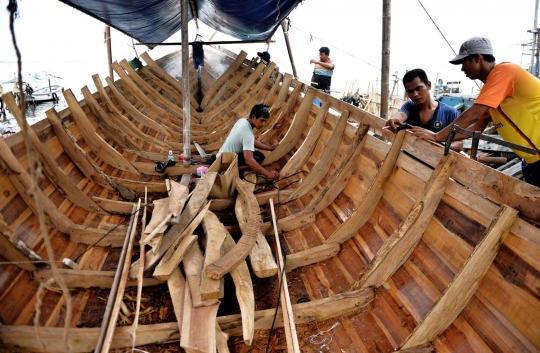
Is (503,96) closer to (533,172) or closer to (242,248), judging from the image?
(533,172)

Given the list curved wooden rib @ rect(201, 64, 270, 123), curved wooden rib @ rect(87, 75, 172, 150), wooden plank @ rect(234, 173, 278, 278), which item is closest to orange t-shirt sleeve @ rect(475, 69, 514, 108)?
wooden plank @ rect(234, 173, 278, 278)

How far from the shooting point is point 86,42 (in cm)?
7950

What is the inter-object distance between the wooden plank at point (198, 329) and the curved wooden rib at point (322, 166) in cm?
181

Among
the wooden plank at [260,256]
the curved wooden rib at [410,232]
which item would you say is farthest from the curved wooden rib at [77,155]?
the curved wooden rib at [410,232]

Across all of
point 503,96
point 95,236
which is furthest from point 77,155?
point 503,96

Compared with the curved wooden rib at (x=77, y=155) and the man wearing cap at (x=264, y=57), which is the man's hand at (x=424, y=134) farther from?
the man wearing cap at (x=264, y=57)

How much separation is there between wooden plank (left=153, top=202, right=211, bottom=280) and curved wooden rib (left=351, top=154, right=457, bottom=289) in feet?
4.44

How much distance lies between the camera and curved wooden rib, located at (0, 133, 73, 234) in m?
2.45

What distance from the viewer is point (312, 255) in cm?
265

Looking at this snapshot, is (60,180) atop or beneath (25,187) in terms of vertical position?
atop

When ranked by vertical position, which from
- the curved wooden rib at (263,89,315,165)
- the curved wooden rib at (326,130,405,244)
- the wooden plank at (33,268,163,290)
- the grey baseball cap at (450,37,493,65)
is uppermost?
the curved wooden rib at (263,89,315,165)

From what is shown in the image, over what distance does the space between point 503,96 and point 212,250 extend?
238 cm

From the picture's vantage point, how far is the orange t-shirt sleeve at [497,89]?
2.16m

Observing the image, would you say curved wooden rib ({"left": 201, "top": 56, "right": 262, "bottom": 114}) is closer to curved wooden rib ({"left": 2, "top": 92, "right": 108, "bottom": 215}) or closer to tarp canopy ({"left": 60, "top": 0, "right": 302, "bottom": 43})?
tarp canopy ({"left": 60, "top": 0, "right": 302, "bottom": 43})
